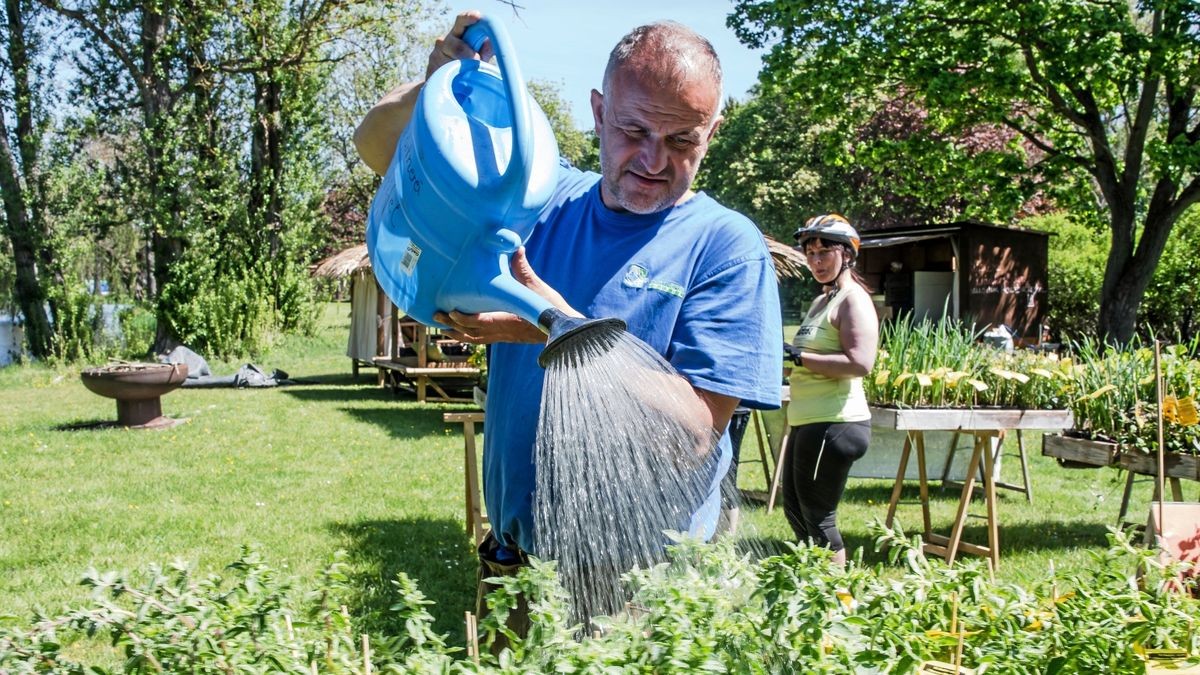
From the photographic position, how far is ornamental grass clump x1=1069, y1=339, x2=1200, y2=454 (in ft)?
15.9

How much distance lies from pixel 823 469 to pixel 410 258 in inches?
106

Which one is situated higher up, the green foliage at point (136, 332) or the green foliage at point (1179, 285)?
the green foliage at point (1179, 285)

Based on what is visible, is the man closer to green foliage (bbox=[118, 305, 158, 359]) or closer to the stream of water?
the stream of water

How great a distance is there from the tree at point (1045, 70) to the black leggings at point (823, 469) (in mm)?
11051

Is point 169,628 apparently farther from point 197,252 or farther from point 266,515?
point 197,252

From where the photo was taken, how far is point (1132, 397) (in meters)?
5.21

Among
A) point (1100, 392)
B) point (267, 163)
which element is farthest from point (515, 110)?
point (267, 163)

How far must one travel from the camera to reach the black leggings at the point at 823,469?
4117 millimetres

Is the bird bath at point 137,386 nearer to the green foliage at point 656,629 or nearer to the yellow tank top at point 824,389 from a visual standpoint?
the yellow tank top at point 824,389

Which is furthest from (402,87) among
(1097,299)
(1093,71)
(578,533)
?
(1097,299)

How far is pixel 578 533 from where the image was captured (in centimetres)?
179

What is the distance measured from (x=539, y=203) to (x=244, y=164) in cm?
1739

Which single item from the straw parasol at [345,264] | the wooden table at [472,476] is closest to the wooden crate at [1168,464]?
the wooden table at [472,476]

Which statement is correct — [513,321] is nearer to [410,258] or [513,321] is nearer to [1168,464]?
[410,258]
